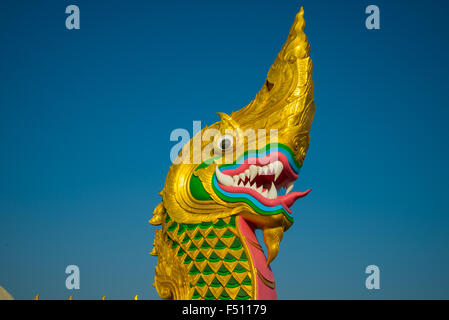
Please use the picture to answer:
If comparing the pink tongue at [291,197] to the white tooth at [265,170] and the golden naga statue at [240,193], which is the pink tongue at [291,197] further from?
the white tooth at [265,170]

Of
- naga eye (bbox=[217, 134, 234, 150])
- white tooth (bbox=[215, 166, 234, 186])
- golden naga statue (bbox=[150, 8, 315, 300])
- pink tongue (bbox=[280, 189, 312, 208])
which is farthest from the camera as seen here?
naga eye (bbox=[217, 134, 234, 150])

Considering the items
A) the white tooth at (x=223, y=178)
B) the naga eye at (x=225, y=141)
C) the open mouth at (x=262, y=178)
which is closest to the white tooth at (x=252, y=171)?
the open mouth at (x=262, y=178)

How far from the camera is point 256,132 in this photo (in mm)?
7871

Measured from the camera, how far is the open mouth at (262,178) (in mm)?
7625

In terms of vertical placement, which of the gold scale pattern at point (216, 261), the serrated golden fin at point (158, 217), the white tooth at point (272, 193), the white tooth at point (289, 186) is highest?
the white tooth at point (289, 186)

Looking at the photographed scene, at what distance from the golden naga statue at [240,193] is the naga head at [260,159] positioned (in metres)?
0.01

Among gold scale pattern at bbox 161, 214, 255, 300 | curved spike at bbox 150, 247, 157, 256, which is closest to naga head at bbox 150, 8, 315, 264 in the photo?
gold scale pattern at bbox 161, 214, 255, 300

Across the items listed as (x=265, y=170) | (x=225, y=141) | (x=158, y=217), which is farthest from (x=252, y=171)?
(x=158, y=217)

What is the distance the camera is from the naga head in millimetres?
7633

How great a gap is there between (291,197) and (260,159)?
770mm

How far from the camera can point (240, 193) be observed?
24.8 ft

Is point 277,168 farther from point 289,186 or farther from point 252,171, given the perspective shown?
point 289,186

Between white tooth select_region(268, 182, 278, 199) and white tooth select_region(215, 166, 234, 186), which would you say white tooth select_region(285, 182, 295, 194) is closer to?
white tooth select_region(268, 182, 278, 199)
